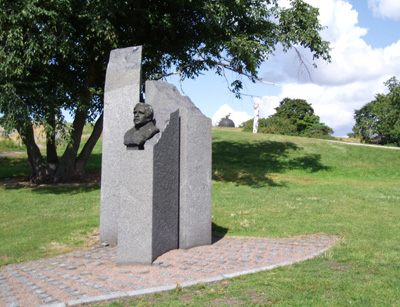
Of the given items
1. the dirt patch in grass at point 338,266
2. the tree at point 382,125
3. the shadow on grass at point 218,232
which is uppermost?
the tree at point 382,125

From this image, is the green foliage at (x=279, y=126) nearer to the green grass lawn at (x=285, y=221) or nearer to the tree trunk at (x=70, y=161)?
the green grass lawn at (x=285, y=221)

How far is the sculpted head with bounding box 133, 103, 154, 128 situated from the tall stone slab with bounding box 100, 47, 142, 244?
3.65 ft

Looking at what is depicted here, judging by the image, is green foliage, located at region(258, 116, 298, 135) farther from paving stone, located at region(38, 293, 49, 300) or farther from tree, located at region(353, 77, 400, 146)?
paving stone, located at region(38, 293, 49, 300)

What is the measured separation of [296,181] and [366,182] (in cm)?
383

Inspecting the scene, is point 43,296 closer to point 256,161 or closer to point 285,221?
point 285,221

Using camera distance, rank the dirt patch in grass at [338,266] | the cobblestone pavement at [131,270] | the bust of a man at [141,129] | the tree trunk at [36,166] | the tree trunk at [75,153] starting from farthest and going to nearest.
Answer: the tree trunk at [36,166]
the tree trunk at [75,153]
the bust of a man at [141,129]
the dirt patch in grass at [338,266]
the cobblestone pavement at [131,270]

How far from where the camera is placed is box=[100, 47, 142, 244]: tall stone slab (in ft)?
Result: 27.5

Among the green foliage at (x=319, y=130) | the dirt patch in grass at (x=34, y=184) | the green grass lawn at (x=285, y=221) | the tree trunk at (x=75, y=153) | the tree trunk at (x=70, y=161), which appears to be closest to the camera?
the green grass lawn at (x=285, y=221)

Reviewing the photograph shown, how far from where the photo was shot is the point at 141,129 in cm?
720

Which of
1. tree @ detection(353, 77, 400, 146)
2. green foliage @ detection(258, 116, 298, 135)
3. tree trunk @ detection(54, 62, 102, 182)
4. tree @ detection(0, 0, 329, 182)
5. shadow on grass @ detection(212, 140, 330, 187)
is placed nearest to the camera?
tree @ detection(0, 0, 329, 182)

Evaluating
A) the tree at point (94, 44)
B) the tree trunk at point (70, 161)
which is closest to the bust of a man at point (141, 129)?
the tree at point (94, 44)

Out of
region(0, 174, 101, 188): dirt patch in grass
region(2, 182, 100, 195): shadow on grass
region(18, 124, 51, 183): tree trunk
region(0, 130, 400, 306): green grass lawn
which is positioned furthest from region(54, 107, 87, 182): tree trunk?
region(0, 130, 400, 306): green grass lawn

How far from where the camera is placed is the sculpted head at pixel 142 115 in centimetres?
720

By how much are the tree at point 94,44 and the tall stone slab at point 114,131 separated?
7120 millimetres
